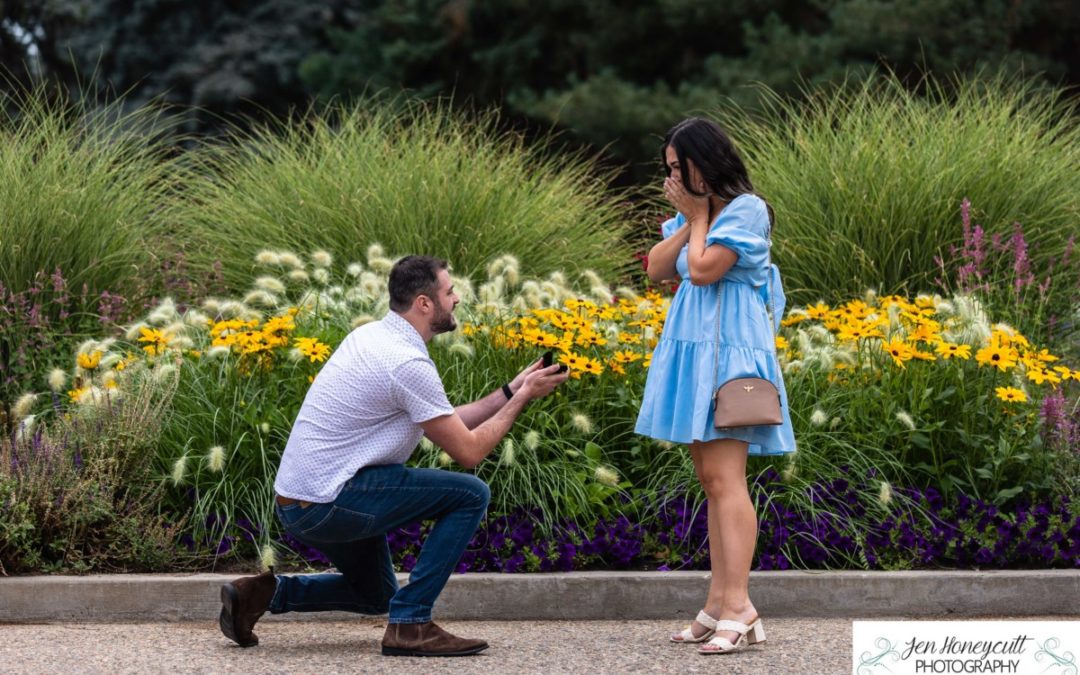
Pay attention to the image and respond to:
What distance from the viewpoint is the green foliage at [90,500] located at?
5879 millimetres

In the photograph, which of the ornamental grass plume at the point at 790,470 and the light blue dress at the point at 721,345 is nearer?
the light blue dress at the point at 721,345

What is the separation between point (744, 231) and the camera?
4941 millimetres

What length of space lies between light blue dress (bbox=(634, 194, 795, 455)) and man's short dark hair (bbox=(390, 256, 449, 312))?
2.67ft

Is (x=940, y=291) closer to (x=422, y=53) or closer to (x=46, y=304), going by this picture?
(x=46, y=304)

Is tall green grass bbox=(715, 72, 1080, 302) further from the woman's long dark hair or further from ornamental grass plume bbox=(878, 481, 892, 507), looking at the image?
the woman's long dark hair

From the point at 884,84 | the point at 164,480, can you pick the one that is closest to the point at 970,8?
the point at 884,84

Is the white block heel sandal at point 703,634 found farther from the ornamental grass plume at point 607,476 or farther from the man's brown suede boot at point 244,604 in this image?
the man's brown suede boot at point 244,604

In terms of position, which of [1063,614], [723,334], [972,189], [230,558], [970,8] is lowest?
[230,558]

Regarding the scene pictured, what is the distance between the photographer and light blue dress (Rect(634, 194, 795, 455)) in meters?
4.95

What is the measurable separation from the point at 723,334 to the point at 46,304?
177 inches

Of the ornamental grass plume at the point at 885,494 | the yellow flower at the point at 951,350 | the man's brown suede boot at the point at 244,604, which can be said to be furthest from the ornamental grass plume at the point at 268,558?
the yellow flower at the point at 951,350

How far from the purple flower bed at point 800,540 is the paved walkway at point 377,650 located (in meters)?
0.35

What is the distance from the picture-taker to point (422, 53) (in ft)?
70.5

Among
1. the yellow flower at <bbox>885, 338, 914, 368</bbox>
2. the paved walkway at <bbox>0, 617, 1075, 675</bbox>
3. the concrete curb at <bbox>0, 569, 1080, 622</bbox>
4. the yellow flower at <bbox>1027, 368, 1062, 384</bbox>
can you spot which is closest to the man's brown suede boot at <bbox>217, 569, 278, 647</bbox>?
the paved walkway at <bbox>0, 617, 1075, 675</bbox>
